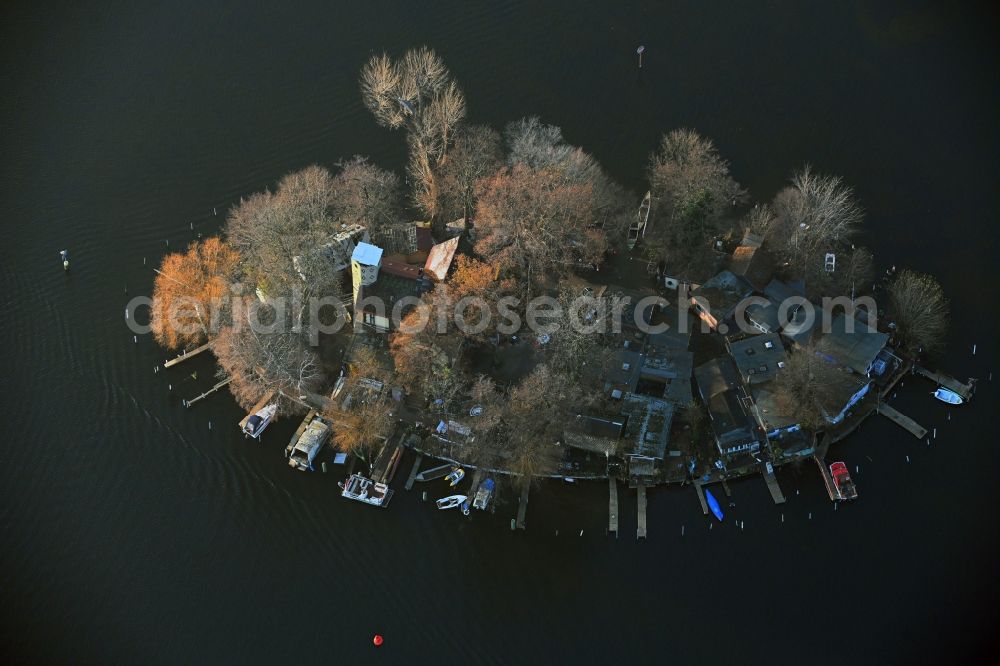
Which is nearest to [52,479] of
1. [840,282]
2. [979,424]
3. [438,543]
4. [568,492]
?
[438,543]

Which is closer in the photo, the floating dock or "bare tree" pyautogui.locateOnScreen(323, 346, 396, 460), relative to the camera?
the floating dock

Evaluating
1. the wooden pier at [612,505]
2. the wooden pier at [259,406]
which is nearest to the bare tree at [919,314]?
the wooden pier at [612,505]

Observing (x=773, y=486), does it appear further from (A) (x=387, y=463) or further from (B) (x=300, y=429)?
(B) (x=300, y=429)

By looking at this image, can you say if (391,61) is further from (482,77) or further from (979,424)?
(979,424)

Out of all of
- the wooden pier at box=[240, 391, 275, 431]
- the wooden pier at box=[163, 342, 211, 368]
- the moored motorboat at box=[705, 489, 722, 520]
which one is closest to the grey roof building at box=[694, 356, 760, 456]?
the moored motorboat at box=[705, 489, 722, 520]

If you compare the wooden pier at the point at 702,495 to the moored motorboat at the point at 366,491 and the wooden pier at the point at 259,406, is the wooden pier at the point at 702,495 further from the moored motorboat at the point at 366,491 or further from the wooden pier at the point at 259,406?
the wooden pier at the point at 259,406

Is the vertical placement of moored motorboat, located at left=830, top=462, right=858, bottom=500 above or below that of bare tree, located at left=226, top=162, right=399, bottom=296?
below

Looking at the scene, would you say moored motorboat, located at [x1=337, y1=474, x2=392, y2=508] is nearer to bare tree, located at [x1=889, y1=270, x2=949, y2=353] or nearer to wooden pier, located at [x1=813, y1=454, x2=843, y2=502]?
wooden pier, located at [x1=813, y1=454, x2=843, y2=502]

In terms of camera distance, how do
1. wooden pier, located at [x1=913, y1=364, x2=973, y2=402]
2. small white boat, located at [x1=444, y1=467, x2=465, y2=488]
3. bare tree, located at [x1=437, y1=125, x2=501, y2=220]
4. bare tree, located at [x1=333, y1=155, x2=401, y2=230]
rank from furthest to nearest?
bare tree, located at [x1=437, y1=125, x2=501, y2=220] → bare tree, located at [x1=333, y1=155, x2=401, y2=230] → wooden pier, located at [x1=913, y1=364, x2=973, y2=402] → small white boat, located at [x1=444, y1=467, x2=465, y2=488]
